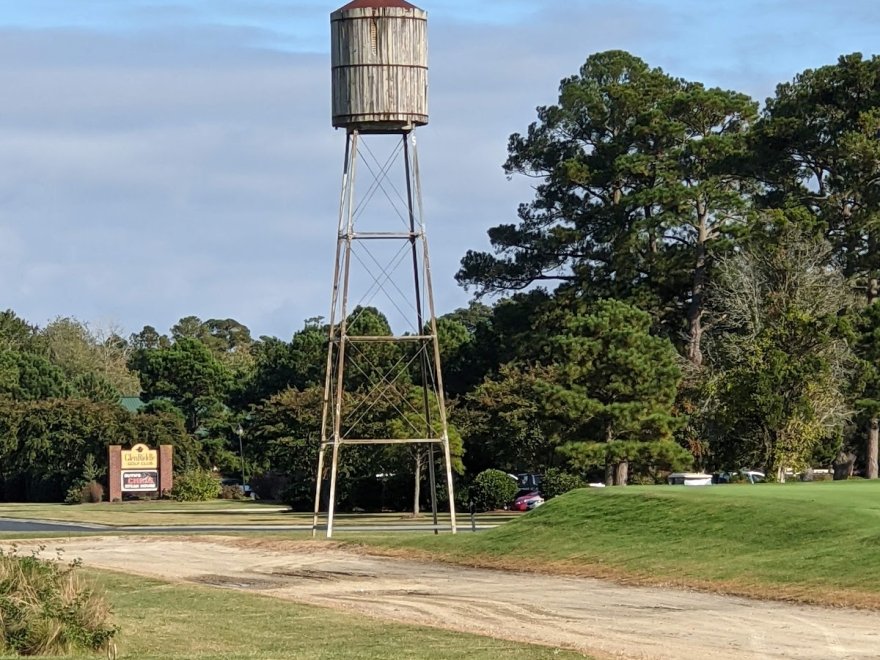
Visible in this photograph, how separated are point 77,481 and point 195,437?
45.3 ft

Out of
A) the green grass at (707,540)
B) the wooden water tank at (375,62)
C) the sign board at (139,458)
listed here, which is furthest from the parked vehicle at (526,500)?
the sign board at (139,458)

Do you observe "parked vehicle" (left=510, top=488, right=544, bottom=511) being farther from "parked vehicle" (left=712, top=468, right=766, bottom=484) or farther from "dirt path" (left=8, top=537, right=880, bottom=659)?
"dirt path" (left=8, top=537, right=880, bottom=659)

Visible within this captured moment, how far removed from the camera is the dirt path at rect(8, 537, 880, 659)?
2231cm

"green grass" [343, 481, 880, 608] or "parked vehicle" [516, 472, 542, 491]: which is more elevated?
"parked vehicle" [516, 472, 542, 491]

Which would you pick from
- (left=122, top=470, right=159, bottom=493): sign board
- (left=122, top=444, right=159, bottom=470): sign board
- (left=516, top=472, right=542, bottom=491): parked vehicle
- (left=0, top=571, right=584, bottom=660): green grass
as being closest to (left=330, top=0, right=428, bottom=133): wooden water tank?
(left=0, top=571, right=584, bottom=660): green grass

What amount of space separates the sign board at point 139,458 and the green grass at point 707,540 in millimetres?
48420

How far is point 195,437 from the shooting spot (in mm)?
101750

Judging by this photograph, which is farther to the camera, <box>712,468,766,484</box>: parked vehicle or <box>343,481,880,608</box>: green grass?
<box>712,468,766,484</box>: parked vehicle

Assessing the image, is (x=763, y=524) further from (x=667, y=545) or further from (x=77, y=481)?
(x=77, y=481)

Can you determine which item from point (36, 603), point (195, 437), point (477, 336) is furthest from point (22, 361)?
point (36, 603)

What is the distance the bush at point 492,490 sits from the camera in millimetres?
62438

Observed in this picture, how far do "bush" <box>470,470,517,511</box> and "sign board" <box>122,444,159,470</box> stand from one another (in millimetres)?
29687

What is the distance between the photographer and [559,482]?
59719mm

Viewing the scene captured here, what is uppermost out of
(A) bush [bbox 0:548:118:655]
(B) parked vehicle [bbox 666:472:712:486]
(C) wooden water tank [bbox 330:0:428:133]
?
(C) wooden water tank [bbox 330:0:428:133]
